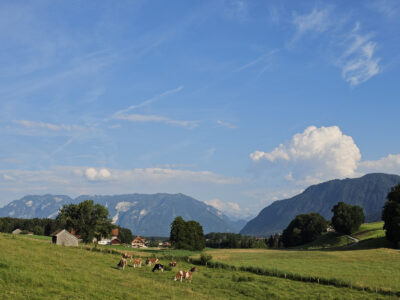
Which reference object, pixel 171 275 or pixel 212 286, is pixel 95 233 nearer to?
pixel 171 275

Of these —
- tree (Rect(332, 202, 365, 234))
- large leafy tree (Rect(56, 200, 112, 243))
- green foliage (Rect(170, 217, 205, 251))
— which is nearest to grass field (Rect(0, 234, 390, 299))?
large leafy tree (Rect(56, 200, 112, 243))

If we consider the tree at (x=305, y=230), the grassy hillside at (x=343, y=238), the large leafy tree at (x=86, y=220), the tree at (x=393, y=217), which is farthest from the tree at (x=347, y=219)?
the large leafy tree at (x=86, y=220)

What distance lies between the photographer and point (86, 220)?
10794 cm

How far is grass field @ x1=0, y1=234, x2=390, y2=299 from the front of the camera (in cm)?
2709

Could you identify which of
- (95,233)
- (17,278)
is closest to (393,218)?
(95,233)

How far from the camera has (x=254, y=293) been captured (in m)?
38.4

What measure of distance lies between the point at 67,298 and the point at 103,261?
28.3 metres

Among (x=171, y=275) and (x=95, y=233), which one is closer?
(x=171, y=275)

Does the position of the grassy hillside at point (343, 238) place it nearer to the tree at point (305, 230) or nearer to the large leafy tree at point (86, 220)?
the tree at point (305, 230)

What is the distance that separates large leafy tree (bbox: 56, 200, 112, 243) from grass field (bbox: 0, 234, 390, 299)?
5764 cm

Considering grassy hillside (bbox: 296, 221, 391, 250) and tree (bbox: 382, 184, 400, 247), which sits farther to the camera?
grassy hillside (bbox: 296, 221, 391, 250)

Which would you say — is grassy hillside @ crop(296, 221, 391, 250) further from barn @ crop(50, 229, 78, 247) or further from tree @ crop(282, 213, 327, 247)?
barn @ crop(50, 229, 78, 247)

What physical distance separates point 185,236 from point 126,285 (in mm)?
89002

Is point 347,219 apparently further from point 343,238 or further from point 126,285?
point 126,285
